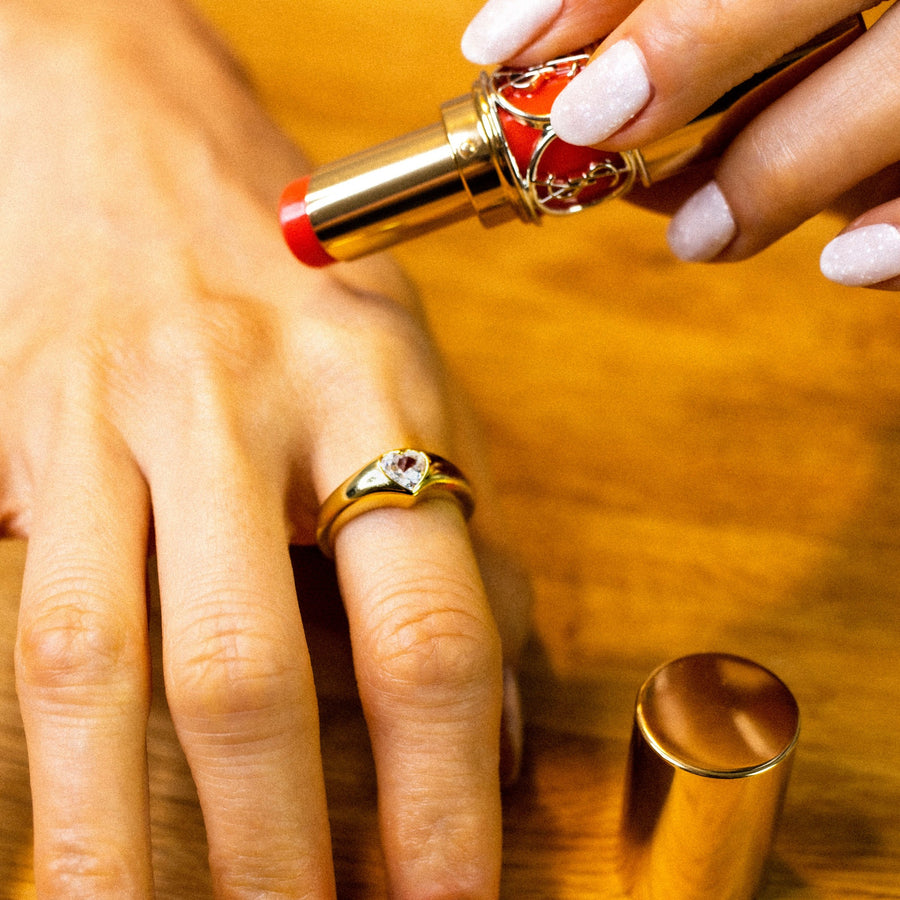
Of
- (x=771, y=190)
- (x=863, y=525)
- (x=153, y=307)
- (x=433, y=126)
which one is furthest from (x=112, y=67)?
(x=863, y=525)

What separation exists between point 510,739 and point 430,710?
65mm

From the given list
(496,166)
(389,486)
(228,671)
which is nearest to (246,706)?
(228,671)

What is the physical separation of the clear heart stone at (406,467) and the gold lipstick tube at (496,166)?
11 cm

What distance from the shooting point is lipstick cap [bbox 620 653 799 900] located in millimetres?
401

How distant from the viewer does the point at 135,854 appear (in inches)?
16.8

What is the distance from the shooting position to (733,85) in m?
0.46

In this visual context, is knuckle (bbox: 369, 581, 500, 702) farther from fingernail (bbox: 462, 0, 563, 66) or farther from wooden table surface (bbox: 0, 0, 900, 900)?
fingernail (bbox: 462, 0, 563, 66)

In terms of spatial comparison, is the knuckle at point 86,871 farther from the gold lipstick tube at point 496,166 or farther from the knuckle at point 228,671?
the gold lipstick tube at point 496,166

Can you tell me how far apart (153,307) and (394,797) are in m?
0.31

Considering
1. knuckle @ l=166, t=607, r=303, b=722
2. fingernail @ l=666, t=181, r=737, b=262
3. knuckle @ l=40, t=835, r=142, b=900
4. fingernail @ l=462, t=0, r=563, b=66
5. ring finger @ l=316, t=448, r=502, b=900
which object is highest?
fingernail @ l=462, t=0, r=563, b=66

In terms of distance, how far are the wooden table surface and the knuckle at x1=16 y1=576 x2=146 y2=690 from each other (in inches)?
2.7

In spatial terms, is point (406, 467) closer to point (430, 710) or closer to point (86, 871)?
point (430, 710)

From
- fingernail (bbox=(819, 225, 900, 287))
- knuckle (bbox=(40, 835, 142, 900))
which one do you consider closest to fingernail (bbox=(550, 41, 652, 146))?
fingernail (bbox=(819, 225, 900, 287))

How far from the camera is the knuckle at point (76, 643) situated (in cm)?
45
